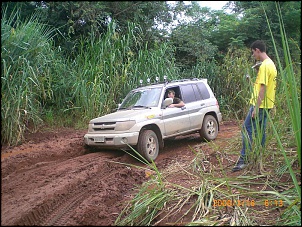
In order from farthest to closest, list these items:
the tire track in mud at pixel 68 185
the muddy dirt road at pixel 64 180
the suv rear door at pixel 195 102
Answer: the suv rear door at pixel 195 102, the tire track in mud at pixel 68 185, the muddy dirt road at pixel 64 180

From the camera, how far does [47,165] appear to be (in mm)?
5320

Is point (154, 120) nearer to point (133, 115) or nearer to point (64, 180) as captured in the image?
point (133, 115)

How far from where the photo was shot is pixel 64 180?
4488 millimetres

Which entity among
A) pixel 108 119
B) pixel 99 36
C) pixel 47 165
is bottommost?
pixel 47 165

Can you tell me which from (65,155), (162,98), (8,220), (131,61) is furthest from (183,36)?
(8,220)

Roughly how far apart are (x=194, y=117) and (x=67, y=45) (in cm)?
451

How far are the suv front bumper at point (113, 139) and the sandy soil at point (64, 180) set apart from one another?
0.27 metres

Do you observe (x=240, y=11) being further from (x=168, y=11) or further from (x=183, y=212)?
(x=183, y=212)

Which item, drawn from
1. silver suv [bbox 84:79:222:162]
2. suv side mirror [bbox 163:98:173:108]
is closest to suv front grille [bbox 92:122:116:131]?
silver suv [bbox 84:79:222:162]

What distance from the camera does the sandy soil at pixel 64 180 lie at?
297 cm

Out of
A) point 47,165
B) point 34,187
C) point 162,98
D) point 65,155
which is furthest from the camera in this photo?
point 162,98

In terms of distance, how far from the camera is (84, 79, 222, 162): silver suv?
600 cm
